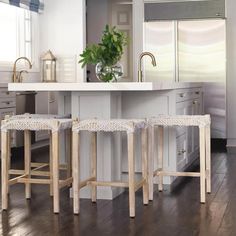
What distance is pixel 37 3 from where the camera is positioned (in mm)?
7652

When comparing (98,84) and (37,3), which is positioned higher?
(37,3)

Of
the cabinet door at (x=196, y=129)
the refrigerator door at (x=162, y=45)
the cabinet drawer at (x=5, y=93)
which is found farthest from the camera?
the refrigerator door at (x=162, y=45)

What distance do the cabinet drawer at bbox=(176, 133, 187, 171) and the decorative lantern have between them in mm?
3329

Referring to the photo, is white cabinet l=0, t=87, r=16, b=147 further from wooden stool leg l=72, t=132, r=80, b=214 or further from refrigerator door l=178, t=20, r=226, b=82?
wooden stool leg l=72, t=132, r=80, b=214

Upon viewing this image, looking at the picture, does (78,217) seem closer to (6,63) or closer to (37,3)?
(6,63)

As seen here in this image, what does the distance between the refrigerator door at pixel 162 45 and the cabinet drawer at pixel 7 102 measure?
1.94m

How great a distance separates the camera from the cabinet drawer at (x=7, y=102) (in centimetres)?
608

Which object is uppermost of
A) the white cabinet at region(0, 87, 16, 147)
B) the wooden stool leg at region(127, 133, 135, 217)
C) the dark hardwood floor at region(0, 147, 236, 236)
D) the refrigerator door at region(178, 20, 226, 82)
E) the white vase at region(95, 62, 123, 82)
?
the refrigerator door at region(178, 20, 226, 82)

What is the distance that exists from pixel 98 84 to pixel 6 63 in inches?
138

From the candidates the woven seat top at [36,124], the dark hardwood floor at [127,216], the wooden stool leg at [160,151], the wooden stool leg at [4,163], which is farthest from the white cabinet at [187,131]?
the wooden stool leg at [4,163]

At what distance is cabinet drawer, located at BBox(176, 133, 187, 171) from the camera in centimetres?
454

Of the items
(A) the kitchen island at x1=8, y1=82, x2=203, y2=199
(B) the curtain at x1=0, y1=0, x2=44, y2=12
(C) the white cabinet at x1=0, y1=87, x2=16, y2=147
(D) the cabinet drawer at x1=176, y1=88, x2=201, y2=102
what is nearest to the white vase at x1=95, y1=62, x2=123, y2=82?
(A) the kitchen island at x1=8, y1=82, x2=203, y2=199

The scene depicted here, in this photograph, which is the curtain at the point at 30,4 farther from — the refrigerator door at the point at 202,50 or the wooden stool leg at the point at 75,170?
the wooden stool leg at the point at 75,170

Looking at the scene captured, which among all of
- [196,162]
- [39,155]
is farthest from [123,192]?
[39,155]
